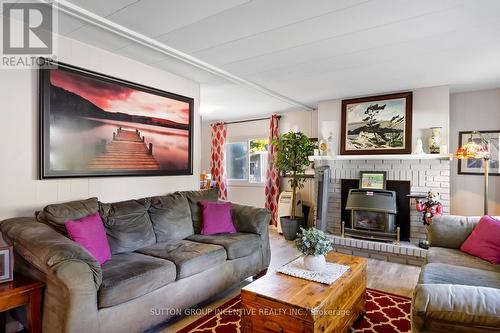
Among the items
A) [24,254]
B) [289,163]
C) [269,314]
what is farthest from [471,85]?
[24,254]

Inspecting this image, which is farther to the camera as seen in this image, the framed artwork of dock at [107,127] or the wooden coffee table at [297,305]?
the framed artwork of dock at [107,127]

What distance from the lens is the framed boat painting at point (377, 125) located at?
425cm

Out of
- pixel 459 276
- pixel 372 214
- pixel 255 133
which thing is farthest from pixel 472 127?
pixel 255 133

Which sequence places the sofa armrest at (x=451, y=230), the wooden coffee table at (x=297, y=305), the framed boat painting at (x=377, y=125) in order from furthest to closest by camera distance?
1. the framed boat painting at (x=377, y=125)
2. the sofa armrest at (x=451, y=230)
3. the wooden coffee table at (x=297, y=305)

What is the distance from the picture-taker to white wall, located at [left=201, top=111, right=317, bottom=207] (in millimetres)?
5598

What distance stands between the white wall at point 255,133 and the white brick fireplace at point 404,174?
0.80 meters

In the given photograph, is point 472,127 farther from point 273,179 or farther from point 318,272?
point 318,272

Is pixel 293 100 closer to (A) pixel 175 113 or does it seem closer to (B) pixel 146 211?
(A) pixel 175 113

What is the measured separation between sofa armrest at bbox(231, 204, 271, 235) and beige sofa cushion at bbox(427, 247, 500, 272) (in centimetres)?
157

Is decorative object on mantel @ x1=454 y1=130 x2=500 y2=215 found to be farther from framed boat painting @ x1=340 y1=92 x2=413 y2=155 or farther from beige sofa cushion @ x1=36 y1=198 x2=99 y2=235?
beige sofa cushion @ x1=36 y1=198 x2=99 y2=235

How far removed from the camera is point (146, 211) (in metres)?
2.89

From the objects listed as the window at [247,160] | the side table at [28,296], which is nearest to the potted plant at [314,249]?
the side table at [28,296]

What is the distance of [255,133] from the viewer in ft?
20.7

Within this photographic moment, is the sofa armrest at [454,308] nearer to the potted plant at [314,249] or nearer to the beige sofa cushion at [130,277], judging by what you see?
the potted plant at [314,249]
